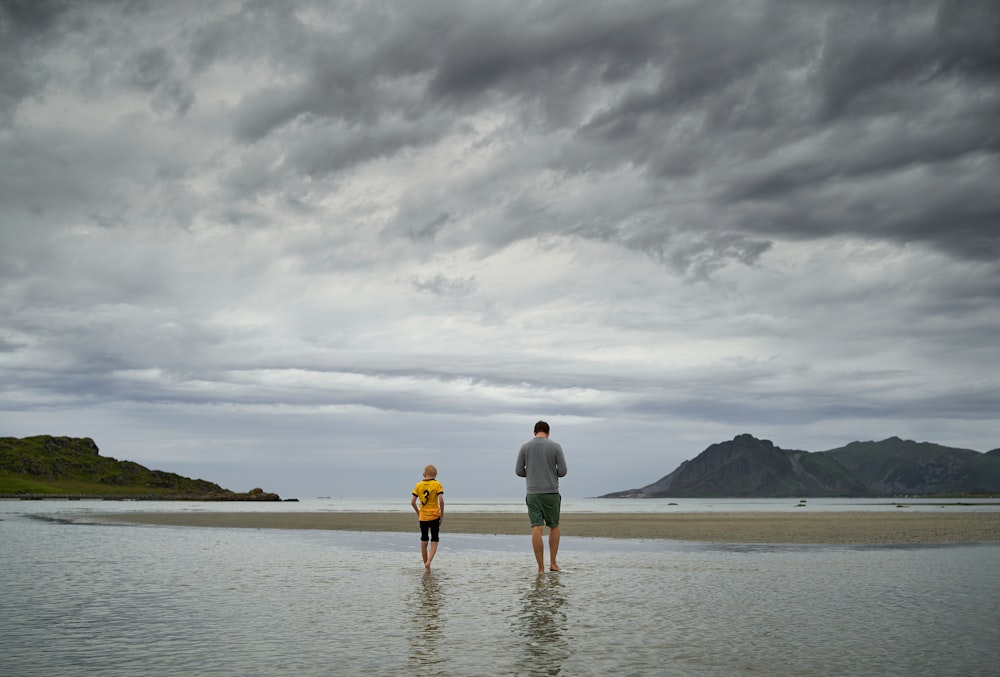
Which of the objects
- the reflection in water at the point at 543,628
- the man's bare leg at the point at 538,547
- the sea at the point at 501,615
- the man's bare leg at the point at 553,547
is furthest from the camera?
the man's bare leg at the point at 553,547

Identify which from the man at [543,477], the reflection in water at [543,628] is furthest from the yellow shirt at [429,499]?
the reflection in water at [543,628]

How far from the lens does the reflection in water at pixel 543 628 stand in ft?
28.1

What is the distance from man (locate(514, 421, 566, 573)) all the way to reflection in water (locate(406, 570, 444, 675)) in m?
3.11

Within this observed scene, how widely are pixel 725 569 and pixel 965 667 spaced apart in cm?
1104

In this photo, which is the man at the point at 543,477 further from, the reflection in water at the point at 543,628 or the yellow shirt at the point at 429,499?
the yellow shirt at the point at 429,499

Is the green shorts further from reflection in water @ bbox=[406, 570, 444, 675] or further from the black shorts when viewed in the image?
the black shorts

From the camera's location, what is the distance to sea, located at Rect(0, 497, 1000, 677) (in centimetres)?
871

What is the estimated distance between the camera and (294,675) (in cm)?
806

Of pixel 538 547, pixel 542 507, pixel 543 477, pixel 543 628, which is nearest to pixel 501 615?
pixel 543 628

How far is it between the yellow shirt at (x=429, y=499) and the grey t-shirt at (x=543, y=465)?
2956mm

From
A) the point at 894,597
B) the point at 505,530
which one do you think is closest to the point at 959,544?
the point at 894,597

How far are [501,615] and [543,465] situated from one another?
6.84 meters

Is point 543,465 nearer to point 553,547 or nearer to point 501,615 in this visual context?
point 553,547

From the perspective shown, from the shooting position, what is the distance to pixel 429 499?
20562 mm
